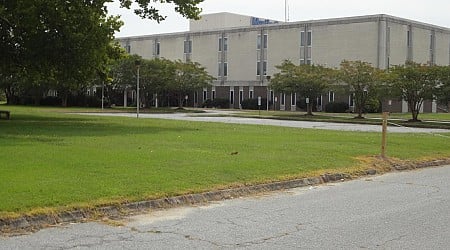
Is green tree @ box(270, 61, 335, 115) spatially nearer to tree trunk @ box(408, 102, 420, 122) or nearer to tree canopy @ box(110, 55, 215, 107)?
tree trunk @ box(408, 102, 420, 122)

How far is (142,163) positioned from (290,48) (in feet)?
223

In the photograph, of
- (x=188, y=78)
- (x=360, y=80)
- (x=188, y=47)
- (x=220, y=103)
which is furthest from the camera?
(x=188, y=47)

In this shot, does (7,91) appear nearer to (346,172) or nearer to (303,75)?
(303,75)

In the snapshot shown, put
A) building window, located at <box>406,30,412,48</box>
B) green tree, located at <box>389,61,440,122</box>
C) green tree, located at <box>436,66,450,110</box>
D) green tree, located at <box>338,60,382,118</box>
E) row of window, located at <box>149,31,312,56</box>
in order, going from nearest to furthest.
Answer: green tree, located at <box>436,66,450,110</box>, green tree, located at <box>389,61,440,122</box>, green tree, located at <box>338,60,382,118</box>, building window, located at <box>406,30,412,48</box>, row of window, located at <box>149,31,312,56</box>

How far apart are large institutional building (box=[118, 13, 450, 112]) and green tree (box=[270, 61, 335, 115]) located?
12.2ft

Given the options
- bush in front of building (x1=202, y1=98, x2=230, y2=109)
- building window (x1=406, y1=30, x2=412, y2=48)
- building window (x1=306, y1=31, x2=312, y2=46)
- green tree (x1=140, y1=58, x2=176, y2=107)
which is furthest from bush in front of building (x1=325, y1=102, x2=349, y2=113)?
green tree (x1=140, y1=58, x2=176, y2=107)

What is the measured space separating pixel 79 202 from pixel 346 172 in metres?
7.82

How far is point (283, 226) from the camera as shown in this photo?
920 centimetres

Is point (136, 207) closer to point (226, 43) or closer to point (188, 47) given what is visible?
point (226, 43)

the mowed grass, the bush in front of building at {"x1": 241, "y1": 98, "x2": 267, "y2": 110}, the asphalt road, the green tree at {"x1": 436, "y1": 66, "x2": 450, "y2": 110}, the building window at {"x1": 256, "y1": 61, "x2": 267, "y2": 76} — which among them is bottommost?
the asphalt road

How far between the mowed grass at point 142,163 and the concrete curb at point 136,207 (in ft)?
0.69

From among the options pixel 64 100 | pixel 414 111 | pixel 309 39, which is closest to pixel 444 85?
pixel 414 111

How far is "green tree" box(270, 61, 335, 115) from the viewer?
5988 cm

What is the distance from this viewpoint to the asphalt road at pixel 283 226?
8.02 metres
